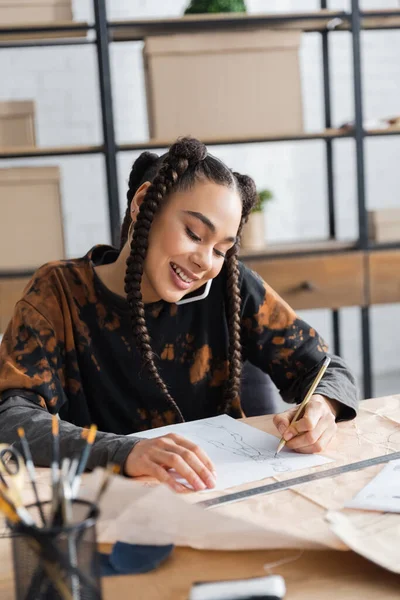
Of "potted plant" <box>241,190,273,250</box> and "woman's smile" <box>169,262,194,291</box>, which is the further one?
"potted plant" <box>241,190,273,250</box>

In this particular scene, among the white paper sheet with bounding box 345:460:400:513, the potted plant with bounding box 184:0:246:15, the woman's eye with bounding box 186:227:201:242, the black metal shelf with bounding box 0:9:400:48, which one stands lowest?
the white paper sheet with bounding box 345:460:400:513

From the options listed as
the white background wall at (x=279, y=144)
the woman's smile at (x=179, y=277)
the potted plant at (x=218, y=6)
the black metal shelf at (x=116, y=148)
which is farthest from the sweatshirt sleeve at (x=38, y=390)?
the white background wall at (x=279, y=144)

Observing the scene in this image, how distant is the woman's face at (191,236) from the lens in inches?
51.1

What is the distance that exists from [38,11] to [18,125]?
41cm

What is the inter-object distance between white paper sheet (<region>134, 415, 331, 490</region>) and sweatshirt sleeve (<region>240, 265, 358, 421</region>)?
25cm

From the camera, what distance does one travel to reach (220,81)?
275 centimetres

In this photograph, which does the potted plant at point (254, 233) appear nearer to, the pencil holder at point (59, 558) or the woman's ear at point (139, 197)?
the woman's ear at point (139, 197)

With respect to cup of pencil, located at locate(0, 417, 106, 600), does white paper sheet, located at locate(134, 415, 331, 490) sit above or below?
below

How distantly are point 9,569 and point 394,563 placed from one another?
364 millimetres

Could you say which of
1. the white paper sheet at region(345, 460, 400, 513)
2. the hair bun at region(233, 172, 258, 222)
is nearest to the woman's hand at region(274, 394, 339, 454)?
the white paper sheet at region(345, 460, 400, 513)

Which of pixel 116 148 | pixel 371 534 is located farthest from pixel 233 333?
pixel 116 148

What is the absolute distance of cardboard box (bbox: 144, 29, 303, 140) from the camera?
107 inches

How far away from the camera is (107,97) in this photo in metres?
2.70

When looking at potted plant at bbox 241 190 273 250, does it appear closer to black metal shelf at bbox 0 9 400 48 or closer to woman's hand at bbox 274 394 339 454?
black metal shelf at bbox 0 9 400 48
